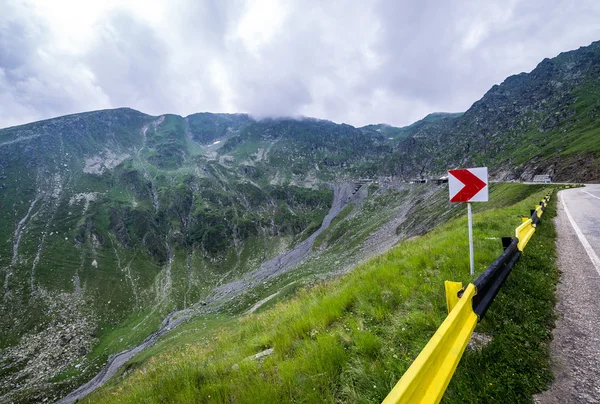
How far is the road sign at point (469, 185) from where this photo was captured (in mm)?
7711

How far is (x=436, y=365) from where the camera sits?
10.1 feet

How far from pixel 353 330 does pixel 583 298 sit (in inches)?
215

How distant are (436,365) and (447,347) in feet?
1.51

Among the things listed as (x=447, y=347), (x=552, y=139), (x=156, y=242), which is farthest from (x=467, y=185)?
(x=552, y=139)

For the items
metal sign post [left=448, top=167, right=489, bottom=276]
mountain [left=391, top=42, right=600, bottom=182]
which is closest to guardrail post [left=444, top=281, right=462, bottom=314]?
metal sign post [left=448, top=167, right=489, bottom=276]

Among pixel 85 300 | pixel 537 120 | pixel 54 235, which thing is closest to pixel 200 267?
pixel 85 300

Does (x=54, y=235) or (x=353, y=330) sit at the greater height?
(x=54, y=235)

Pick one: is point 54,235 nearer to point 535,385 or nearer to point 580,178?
point 535,385

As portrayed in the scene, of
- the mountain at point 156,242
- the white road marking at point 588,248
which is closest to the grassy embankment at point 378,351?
the white road marking at point 588,248

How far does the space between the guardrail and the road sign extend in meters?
2.72

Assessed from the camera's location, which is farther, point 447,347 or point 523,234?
point 523,234

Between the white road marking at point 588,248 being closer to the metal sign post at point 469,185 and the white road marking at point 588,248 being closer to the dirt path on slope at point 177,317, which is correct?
the metal sign post at point 469,185

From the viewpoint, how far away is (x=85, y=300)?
100438 millimetres

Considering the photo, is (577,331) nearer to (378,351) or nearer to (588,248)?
(378,351)
